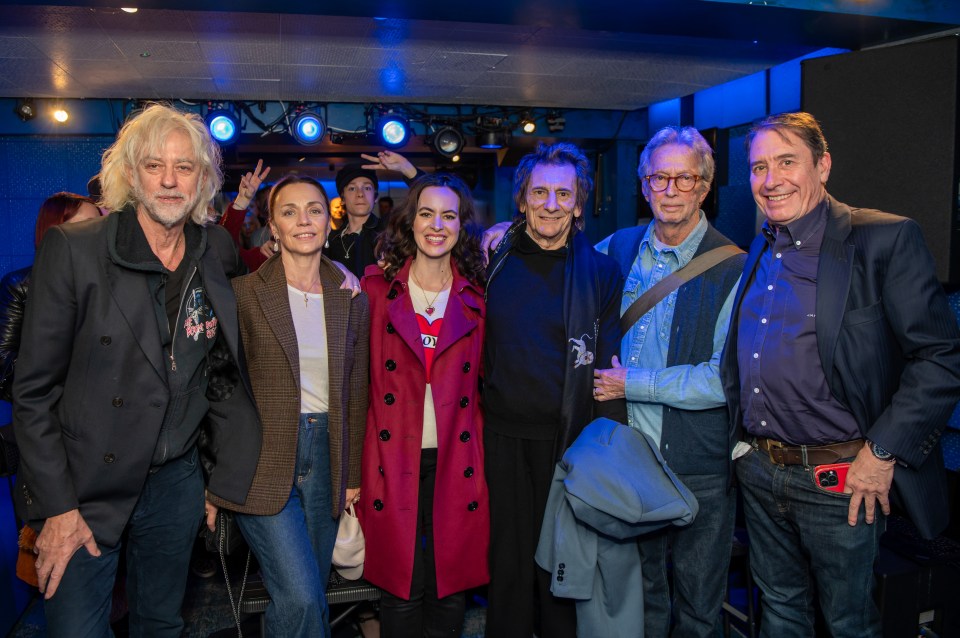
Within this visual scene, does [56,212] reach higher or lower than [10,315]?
higher

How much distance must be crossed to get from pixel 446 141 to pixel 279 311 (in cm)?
574

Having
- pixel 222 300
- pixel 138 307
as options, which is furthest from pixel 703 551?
pixel 138 307

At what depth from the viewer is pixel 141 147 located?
2107 mm

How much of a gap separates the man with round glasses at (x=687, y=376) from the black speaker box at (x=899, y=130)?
112cm

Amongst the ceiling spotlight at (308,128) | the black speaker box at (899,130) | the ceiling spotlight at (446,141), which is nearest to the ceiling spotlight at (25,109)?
the ceiling spotlight at (308,128)

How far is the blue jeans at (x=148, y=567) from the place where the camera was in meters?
1.93

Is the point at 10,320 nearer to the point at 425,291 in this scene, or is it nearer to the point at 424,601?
the point at 425,291

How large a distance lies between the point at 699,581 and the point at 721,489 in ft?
1.13

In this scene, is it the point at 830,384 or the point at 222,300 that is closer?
the point at 830,384

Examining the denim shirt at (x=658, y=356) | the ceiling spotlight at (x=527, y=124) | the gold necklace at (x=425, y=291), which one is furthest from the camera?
the ceiling spotlight at (x=527, y=124)

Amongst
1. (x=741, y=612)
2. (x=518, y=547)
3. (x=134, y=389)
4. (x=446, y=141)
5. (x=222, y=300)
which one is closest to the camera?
(x=134, y=389)

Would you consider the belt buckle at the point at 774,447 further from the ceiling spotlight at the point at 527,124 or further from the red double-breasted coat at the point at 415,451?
the ceiling spotlight at the point at 527,124

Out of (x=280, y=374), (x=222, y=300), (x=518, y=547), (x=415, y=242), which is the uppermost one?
(x=415, y=242)

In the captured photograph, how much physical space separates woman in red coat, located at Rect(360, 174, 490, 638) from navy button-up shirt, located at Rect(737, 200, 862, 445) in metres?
0.99
